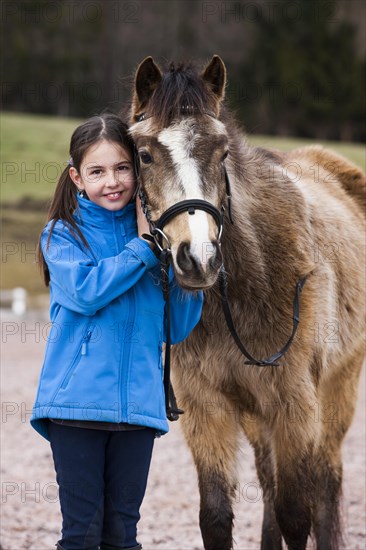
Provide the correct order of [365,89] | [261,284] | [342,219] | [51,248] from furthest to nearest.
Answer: [365,89]
[342,219]
[261,284]
[51,248]

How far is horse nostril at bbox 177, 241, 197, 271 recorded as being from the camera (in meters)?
2.78

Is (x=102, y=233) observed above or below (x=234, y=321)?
above

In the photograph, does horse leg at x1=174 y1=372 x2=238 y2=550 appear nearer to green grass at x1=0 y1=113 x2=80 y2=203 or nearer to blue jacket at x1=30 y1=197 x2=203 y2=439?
blue jacket at x1=30 y1=197 x2=203 y2=439

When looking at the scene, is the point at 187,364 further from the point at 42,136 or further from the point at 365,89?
the point at 365,89

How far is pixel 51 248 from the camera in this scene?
304cm

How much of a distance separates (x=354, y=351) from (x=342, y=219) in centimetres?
85

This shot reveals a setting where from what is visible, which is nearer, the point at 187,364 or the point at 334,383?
the point at 187,364

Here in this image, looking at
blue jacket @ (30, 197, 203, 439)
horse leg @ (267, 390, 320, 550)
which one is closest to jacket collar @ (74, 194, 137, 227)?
blue jacket @ (30, 197, 203, 439)

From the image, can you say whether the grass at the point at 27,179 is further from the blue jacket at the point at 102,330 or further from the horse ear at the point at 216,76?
the blue jacket at the point at 102,330

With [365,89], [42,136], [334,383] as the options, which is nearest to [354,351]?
[334,383]

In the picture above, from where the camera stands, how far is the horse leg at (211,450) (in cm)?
399

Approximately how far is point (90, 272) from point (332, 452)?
2847mm

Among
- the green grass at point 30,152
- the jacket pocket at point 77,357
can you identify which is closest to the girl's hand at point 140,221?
the jacket pocket at point 77,357

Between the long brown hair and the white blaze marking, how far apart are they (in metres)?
0.22
